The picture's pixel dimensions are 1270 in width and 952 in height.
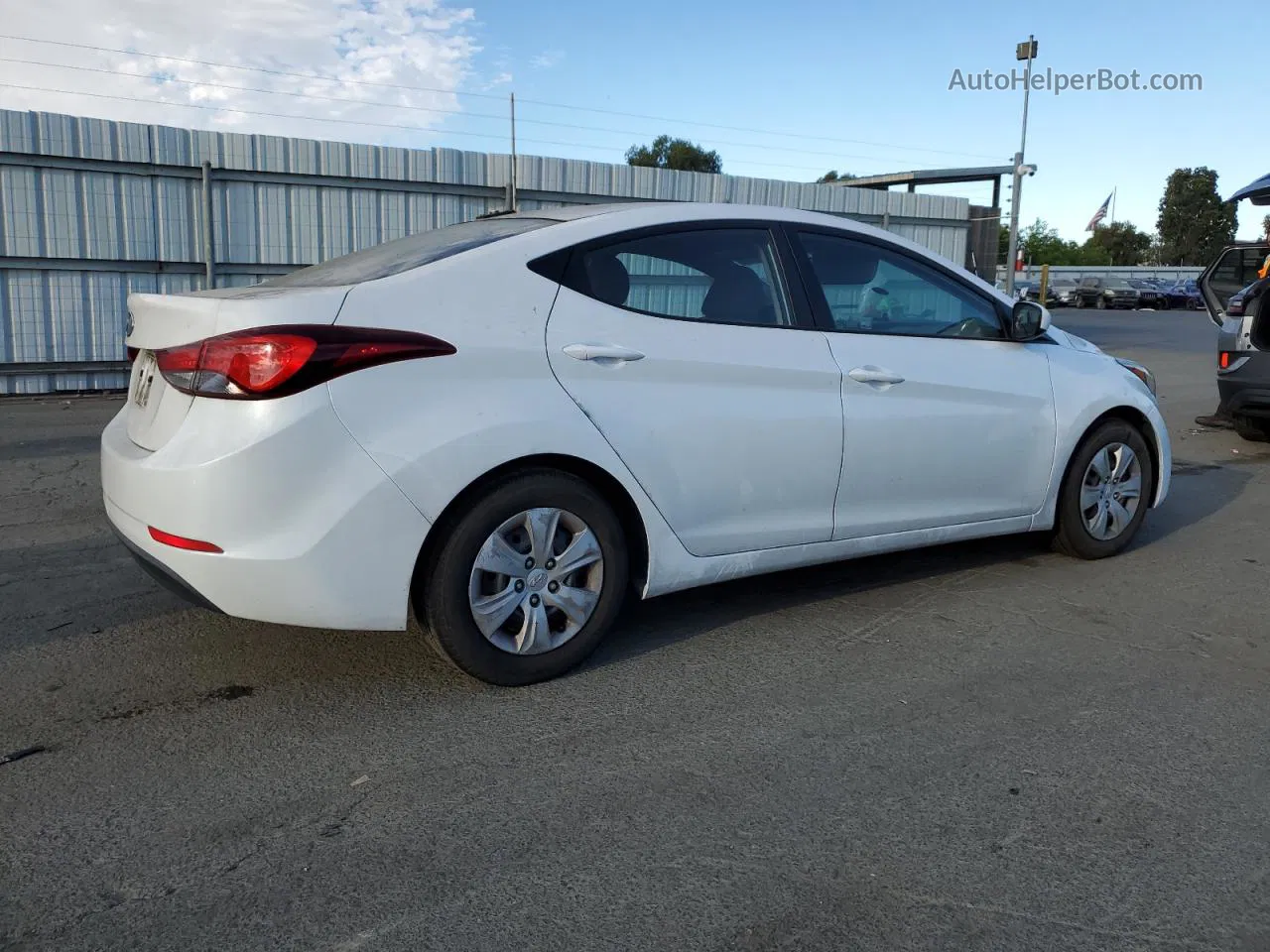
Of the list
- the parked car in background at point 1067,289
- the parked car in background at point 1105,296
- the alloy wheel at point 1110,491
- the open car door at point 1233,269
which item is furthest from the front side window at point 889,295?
the parked car in background at point 1105,296

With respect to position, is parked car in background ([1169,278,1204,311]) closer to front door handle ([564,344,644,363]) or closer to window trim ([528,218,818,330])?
window trim ([528,218,818,330])

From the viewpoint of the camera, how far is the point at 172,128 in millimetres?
11008

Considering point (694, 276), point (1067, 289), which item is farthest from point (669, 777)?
point (1067, 289)

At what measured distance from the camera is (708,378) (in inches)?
156

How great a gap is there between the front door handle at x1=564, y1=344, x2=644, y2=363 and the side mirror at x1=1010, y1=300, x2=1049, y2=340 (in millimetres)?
2072

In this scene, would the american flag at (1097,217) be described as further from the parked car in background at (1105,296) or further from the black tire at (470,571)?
the black tire at (470,571)

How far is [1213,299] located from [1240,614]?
590cm

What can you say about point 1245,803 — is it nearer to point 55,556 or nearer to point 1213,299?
point 55,556

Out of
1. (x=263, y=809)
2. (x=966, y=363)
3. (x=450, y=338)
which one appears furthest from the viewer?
(x=966, y=363)

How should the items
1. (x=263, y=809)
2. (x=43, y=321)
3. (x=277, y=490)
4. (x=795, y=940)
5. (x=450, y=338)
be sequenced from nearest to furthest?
(x=795, y=940) → (x=263, y=809) → (x=277, y=490) → (x=450, y=338) → (x=43, y=321)

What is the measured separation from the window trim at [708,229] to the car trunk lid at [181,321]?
28.6 inches

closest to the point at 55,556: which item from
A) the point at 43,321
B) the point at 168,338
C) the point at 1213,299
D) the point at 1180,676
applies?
the point at 168,338

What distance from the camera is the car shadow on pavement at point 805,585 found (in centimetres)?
436

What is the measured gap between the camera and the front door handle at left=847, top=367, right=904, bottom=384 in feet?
14.3
